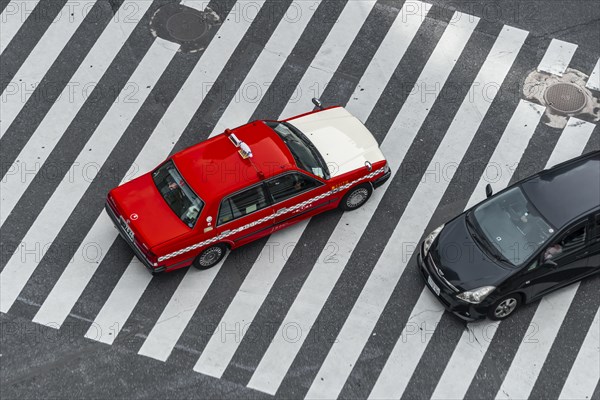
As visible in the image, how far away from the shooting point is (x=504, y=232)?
14.4 metres

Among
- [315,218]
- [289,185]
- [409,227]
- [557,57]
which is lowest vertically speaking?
[315,218]

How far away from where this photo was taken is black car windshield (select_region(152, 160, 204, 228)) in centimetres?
1443

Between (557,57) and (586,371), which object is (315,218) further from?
(557,57)

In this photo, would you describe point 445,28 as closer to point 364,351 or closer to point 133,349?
point 364,351

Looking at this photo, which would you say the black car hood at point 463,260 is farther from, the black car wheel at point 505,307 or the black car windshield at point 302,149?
the black car windshield at point 302,149

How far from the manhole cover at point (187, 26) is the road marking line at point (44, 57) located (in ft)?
3.24

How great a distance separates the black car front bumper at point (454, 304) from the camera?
14.3m

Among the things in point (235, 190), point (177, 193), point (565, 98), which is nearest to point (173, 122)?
point (177, 193)

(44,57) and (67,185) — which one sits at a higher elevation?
(44,57)

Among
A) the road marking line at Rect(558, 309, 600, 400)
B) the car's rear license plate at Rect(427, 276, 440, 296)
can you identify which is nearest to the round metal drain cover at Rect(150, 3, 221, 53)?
the car's rear license plate at Rect(427, 276, 440, 296)

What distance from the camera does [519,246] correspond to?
1418 centimetres

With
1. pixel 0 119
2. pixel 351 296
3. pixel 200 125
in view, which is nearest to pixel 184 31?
pixel 200 125

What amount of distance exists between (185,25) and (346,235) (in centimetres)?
571

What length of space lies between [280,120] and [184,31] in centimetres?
312
